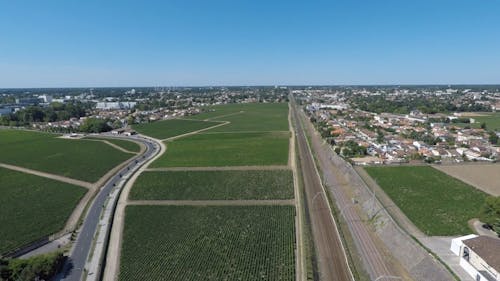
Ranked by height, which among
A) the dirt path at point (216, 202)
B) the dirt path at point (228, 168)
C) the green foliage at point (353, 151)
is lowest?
the dirt path at point (216, 202)

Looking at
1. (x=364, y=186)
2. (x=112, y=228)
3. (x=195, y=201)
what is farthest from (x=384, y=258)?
Result: (x=112, y=228)

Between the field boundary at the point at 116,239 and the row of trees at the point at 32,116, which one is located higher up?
the row of trees at the point at 32,116

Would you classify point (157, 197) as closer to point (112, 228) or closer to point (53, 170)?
point (112, 228)

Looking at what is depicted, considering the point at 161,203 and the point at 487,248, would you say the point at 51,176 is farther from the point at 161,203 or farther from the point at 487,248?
the point at 487,248

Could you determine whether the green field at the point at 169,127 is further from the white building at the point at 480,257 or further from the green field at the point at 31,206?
the white building at the point at 480,257

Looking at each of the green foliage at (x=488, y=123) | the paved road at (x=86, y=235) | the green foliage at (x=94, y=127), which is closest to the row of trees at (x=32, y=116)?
the green foliage at (x=94, y=127)

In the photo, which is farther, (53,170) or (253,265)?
(53,170)
